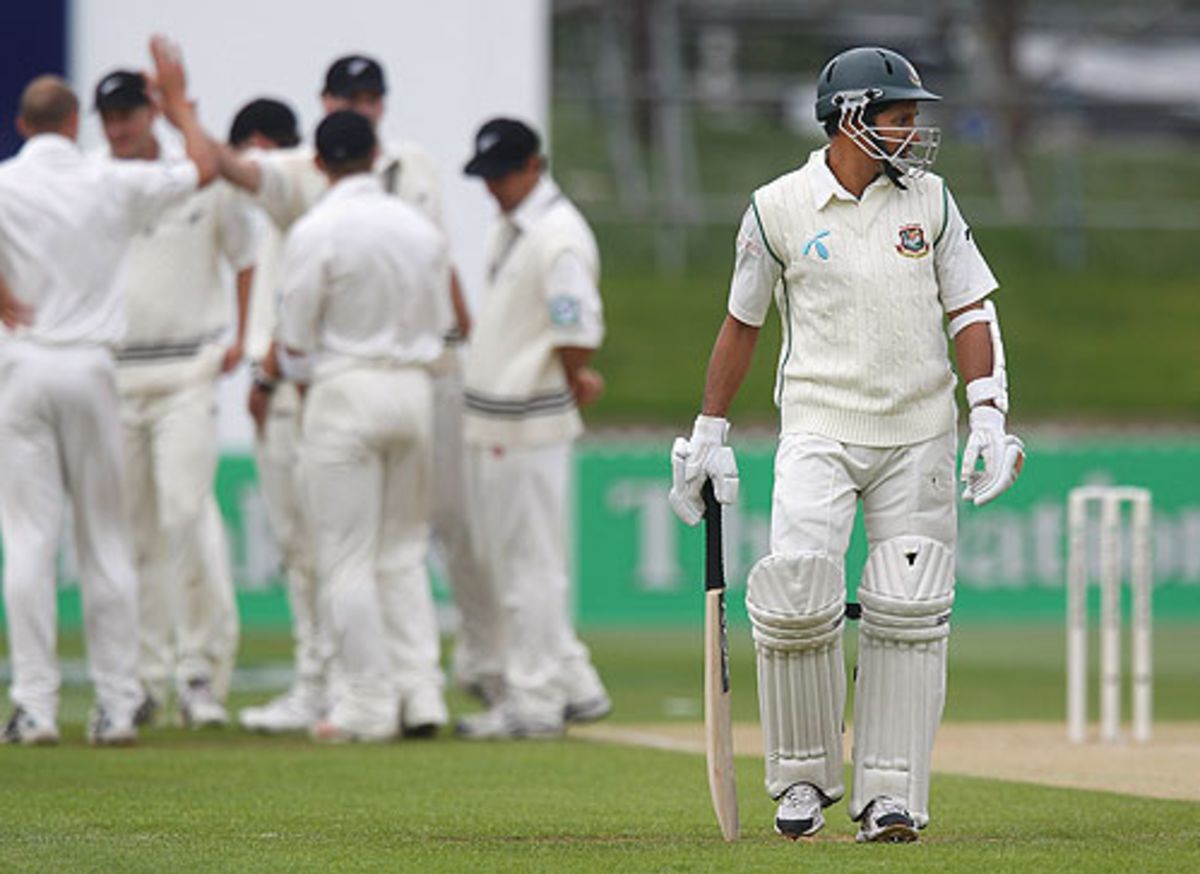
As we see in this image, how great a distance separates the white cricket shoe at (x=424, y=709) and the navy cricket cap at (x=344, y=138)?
6.15ft

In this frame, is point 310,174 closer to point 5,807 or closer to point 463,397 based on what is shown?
point 463,397

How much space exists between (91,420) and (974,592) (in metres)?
10.2

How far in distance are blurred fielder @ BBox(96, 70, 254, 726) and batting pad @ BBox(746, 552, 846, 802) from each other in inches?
167

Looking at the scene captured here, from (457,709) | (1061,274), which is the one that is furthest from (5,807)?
(1061,274)

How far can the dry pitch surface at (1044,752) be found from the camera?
899 centimetres

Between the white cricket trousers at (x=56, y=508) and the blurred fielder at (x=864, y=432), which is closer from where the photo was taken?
the blurred fielder at (x=864, y=432)

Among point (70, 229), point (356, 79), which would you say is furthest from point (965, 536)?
point (70, 229)

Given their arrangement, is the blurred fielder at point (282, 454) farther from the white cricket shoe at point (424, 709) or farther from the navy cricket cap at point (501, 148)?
the navy cricket cap at point (501, 148)

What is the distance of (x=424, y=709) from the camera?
1025 centimetres

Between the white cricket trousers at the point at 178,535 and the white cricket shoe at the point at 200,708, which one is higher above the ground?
the white cricket trousers at the point at 178,535

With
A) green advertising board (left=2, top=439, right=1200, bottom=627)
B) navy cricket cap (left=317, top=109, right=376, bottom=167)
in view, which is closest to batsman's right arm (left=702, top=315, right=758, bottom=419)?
navy cricket cap (left=317, top=109, right=376, bottom=167)

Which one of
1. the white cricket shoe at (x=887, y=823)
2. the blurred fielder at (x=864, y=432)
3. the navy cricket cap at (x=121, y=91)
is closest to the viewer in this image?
the white cricket shoe at (x=887, y=823)

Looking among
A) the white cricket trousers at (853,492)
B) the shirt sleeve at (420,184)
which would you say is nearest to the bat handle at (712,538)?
the white cricket trousers at (853,492)

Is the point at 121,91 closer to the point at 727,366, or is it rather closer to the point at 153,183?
the point at 153,183
